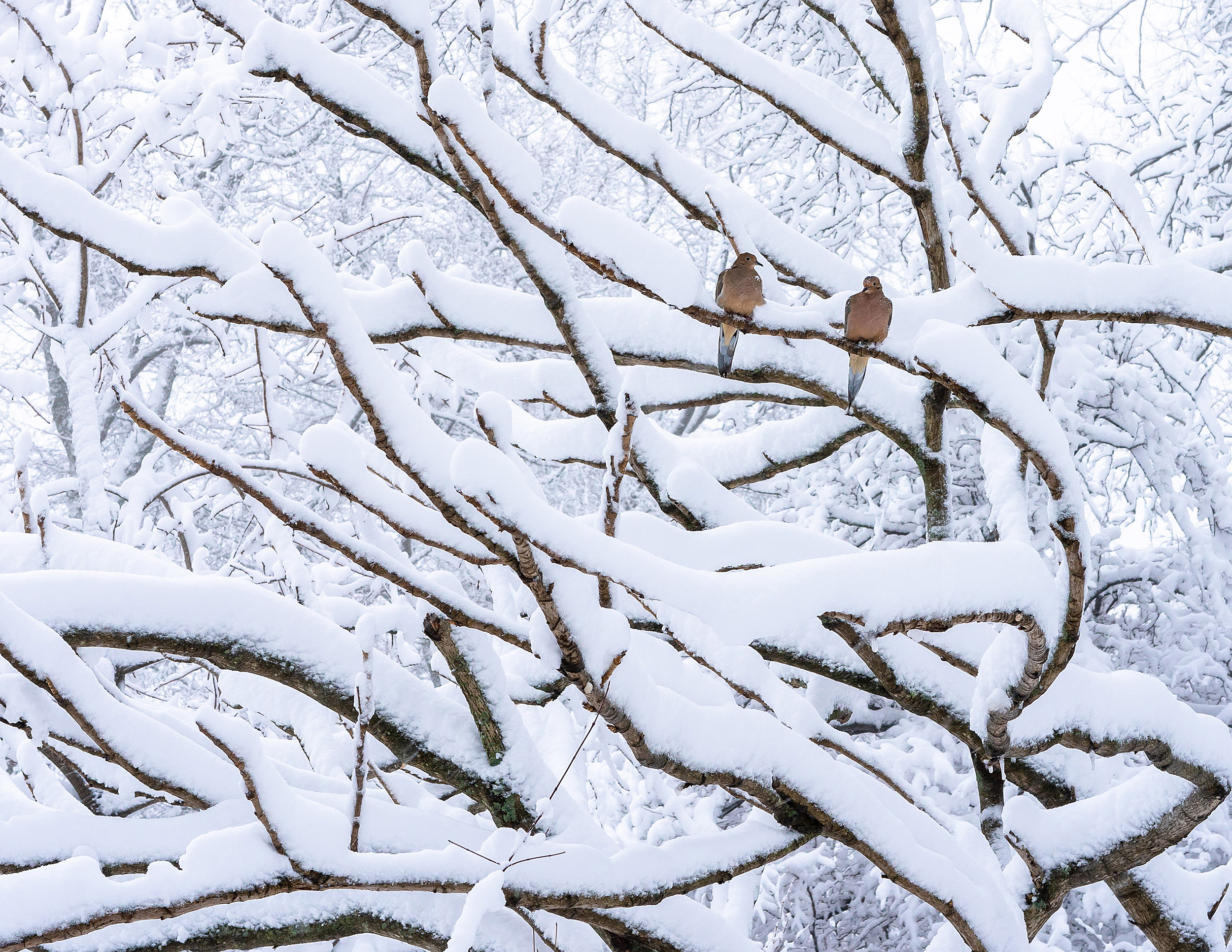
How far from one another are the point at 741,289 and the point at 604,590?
812 mm

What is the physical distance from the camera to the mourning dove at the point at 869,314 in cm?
207

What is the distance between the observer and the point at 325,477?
1.49 meters

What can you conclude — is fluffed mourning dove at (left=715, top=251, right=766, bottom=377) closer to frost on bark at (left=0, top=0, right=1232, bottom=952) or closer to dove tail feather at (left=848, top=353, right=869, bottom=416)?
frost on bark at (left=0, top=0, right=1232, bottom=952)

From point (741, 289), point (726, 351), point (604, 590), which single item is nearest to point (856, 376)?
point (726, 351)

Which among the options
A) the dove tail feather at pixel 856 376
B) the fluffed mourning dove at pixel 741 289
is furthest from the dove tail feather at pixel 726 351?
the dove tail feather at pixel 856 376

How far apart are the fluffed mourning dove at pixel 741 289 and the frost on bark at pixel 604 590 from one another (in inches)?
2.3

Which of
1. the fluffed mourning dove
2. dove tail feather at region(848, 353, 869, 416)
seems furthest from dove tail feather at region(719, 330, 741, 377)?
dove tail feather at region(848, 353, 869, 416)

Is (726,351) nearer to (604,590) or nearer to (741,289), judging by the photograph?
(741,289)

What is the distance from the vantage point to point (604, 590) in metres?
1.69

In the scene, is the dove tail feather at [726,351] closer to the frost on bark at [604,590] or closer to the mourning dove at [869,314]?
the frost on bark at [604,590]

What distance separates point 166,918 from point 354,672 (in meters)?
0.51

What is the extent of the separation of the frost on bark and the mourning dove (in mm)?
43

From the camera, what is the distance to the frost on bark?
1466mm

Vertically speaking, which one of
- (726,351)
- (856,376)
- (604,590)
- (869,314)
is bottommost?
(604,590)
